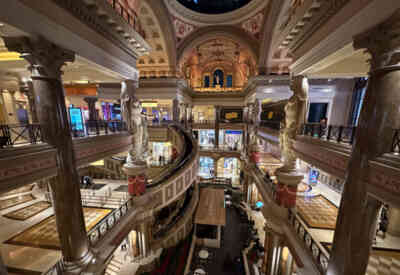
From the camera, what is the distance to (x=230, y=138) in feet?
58.5

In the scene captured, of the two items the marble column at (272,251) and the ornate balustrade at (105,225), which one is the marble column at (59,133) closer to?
the ornate balustrade at (105,225)

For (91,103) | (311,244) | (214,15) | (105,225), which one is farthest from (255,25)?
(105,225)

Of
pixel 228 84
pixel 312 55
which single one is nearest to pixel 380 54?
pixel 312 55

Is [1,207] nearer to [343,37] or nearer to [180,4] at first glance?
[343,37]

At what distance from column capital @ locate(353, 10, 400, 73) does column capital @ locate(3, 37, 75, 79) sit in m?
5.74

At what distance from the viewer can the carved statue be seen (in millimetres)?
4914

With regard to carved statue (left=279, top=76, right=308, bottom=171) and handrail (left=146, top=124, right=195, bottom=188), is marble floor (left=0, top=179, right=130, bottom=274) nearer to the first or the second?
handrail (left=146, top=124, right=195, bottom=188)

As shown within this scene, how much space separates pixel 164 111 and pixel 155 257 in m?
14.6

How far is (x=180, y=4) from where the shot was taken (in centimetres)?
1038

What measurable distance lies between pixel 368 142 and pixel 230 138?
15404 mm

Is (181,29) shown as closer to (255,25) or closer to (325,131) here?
(255,25)

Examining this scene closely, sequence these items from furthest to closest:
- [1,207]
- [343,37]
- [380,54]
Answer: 1. [1,207]
2. [343,37]
3. [380,54]

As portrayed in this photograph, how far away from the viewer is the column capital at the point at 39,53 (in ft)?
8.78

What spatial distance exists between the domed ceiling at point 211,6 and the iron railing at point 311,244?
1352 cm
